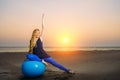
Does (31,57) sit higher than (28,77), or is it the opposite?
(31,57)

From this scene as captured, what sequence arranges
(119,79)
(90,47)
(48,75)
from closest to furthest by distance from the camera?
(119,79) < (48,75) < (90,47)

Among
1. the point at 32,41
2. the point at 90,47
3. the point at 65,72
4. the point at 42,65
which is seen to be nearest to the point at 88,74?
the point at 65,72

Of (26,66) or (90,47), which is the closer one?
(26,66)

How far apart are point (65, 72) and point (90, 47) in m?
18.3

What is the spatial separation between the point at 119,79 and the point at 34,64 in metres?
2.64

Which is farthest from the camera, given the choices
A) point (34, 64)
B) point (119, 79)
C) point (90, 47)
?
point (90, 47)

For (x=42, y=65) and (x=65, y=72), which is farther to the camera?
(x=65, y=72)

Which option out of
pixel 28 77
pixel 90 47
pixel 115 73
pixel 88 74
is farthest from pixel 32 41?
pixel 90 47

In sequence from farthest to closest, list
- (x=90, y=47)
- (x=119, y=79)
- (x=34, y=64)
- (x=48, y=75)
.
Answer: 1. (x=90, y=47)
2. (x=48, y=75)
3. (x=34, y=64)
4. (x=119, y=79)

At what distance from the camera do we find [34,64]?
27.8 feet

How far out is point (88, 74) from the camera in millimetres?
9008

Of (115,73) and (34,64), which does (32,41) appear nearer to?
(34,64)

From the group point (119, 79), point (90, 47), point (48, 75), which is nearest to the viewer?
point (119, 79)

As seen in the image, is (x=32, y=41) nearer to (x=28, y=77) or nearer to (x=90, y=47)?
(x=28, y=77)
